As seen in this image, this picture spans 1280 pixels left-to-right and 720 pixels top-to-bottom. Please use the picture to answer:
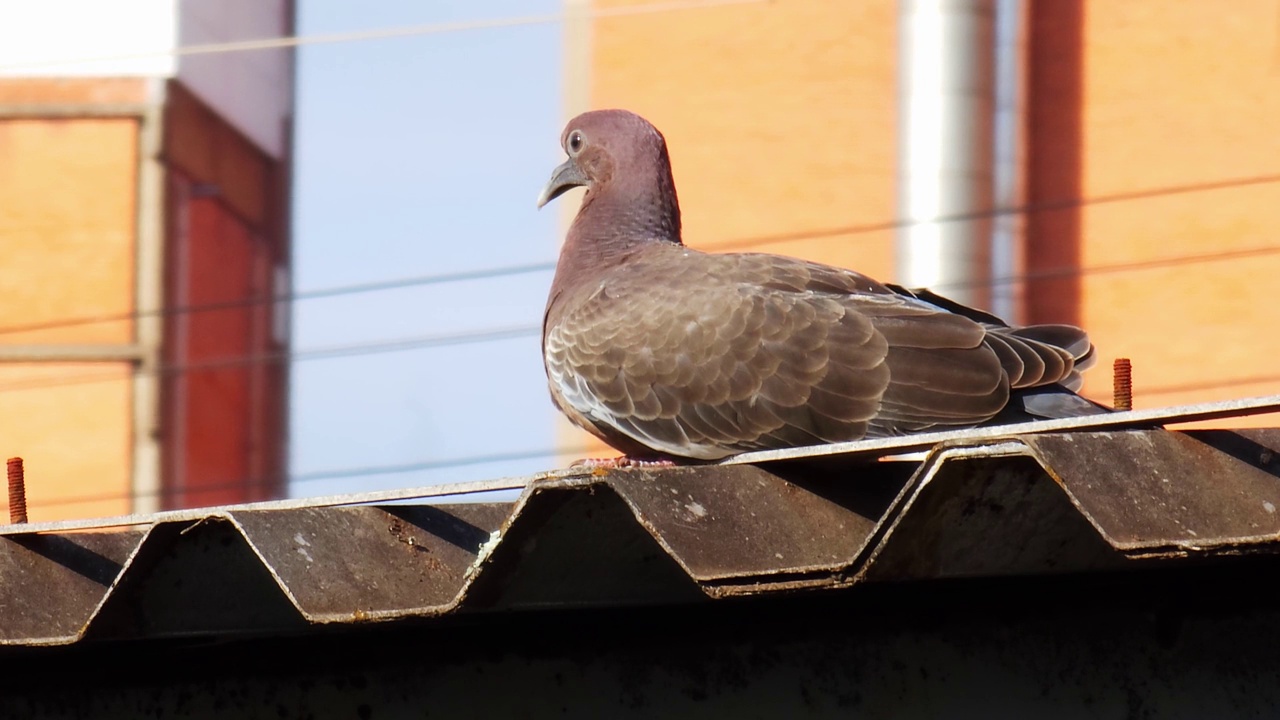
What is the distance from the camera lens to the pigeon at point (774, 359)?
4125 millimetres

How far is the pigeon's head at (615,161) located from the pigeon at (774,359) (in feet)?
1.67

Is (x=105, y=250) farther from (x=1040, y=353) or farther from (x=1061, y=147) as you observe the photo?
(x=1040, y=353)

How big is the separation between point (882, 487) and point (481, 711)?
0.82 meters

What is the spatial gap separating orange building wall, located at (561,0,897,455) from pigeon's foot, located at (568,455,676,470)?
5.97m

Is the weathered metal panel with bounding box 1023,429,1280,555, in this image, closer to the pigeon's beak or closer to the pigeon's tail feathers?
the pigeon's tail feathers

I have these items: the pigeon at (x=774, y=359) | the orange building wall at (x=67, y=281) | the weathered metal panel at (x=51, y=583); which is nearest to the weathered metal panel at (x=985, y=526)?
the pigeon at (x=774, y=359)

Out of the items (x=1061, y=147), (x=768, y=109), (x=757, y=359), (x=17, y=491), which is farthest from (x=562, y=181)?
(x=1061, y=147)

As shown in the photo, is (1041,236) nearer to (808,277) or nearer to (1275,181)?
(1275,181)

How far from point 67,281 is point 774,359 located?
12477 mm

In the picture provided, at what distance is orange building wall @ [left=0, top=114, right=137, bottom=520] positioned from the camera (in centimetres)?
1529

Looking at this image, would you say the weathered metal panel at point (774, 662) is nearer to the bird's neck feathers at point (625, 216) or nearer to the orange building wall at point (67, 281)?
the bird's neck feathers at point (625, 216)

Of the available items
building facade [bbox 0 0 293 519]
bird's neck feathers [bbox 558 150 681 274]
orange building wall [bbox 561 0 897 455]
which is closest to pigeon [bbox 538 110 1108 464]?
bird's neck feathers [bbox 558 150 681 274]

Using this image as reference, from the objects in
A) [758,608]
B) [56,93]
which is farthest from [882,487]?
[56,93]

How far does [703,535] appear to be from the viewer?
271 cm
